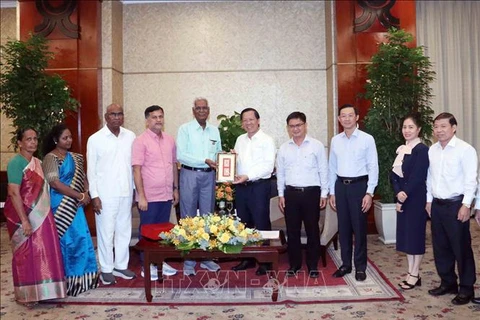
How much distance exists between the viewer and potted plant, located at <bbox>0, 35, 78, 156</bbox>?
5680 millimetres

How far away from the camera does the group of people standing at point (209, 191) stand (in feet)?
11.5

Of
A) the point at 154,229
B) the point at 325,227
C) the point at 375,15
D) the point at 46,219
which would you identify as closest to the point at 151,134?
the point at 154,229

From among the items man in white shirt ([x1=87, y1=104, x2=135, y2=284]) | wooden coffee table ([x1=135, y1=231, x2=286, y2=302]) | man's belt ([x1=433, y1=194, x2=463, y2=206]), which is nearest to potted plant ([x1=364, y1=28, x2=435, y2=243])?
man's belt ([x1=433, y1=194, x2=463, y2=206])

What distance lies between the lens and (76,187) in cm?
386

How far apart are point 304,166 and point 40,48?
3.80 m

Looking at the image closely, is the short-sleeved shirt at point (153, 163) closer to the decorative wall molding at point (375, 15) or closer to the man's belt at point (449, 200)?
the man's belt at point (449, 200)

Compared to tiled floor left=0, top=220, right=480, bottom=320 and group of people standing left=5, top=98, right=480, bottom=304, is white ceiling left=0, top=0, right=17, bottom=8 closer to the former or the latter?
group of people standing left=5, top=98, right=480, bottom=304

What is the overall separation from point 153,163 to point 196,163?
15.5 inches

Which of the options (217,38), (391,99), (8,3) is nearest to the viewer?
(391,99)

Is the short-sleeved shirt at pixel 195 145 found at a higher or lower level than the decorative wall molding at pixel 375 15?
lower

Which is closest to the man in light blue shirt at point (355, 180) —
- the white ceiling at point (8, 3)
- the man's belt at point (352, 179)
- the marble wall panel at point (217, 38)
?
the man's belt at point (352, 179)

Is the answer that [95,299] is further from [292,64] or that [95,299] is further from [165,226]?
[292,64]

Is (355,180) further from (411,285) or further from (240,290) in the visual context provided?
(240,290)

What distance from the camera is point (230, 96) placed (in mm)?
7422
